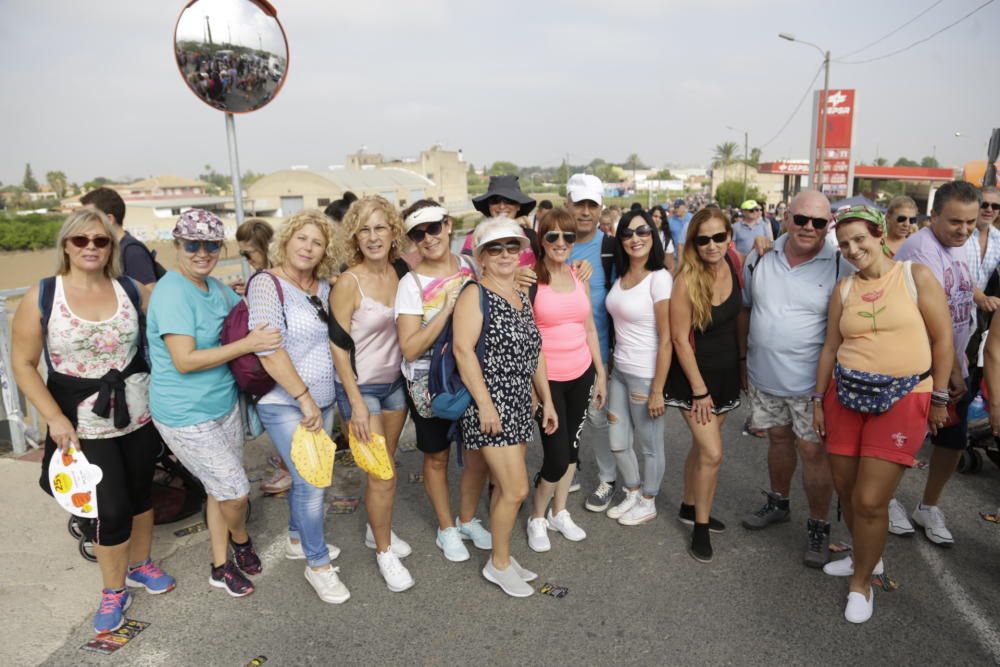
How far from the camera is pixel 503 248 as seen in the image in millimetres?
3148

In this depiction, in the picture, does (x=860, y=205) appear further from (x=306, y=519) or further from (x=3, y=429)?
(x=3, y=429)

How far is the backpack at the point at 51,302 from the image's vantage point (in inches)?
115

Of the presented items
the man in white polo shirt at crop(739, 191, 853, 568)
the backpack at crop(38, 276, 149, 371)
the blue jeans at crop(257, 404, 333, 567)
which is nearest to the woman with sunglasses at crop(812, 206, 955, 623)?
the man in white polo shirt at crop(739, 191, 853, 568)

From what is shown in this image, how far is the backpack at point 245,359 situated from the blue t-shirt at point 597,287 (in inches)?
74.0

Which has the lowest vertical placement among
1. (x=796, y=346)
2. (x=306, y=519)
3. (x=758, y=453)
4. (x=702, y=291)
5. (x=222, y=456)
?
(x=758, y=453)

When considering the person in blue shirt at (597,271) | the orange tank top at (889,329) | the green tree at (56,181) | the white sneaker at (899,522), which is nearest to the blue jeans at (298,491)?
the person in blue shirt at (597,271)

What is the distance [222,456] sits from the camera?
125 inches

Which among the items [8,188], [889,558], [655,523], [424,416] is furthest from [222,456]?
[8,188]

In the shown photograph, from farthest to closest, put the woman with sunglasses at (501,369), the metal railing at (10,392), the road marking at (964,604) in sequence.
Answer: the metal railing at (10,392)
the woman with sunglasses at (501,369)
the road marking at (964,604)

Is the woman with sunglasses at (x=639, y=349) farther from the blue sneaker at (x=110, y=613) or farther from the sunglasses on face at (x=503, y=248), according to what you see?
the blue sneaker at (x=110, y=613)

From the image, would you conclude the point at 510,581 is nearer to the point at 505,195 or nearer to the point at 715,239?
the point at 715,239

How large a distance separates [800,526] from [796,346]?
4.11 ft

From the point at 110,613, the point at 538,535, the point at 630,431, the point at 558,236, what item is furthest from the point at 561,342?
the point at 110,613

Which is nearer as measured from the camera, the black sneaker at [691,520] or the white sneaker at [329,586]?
the white sneaker at [329,586]
